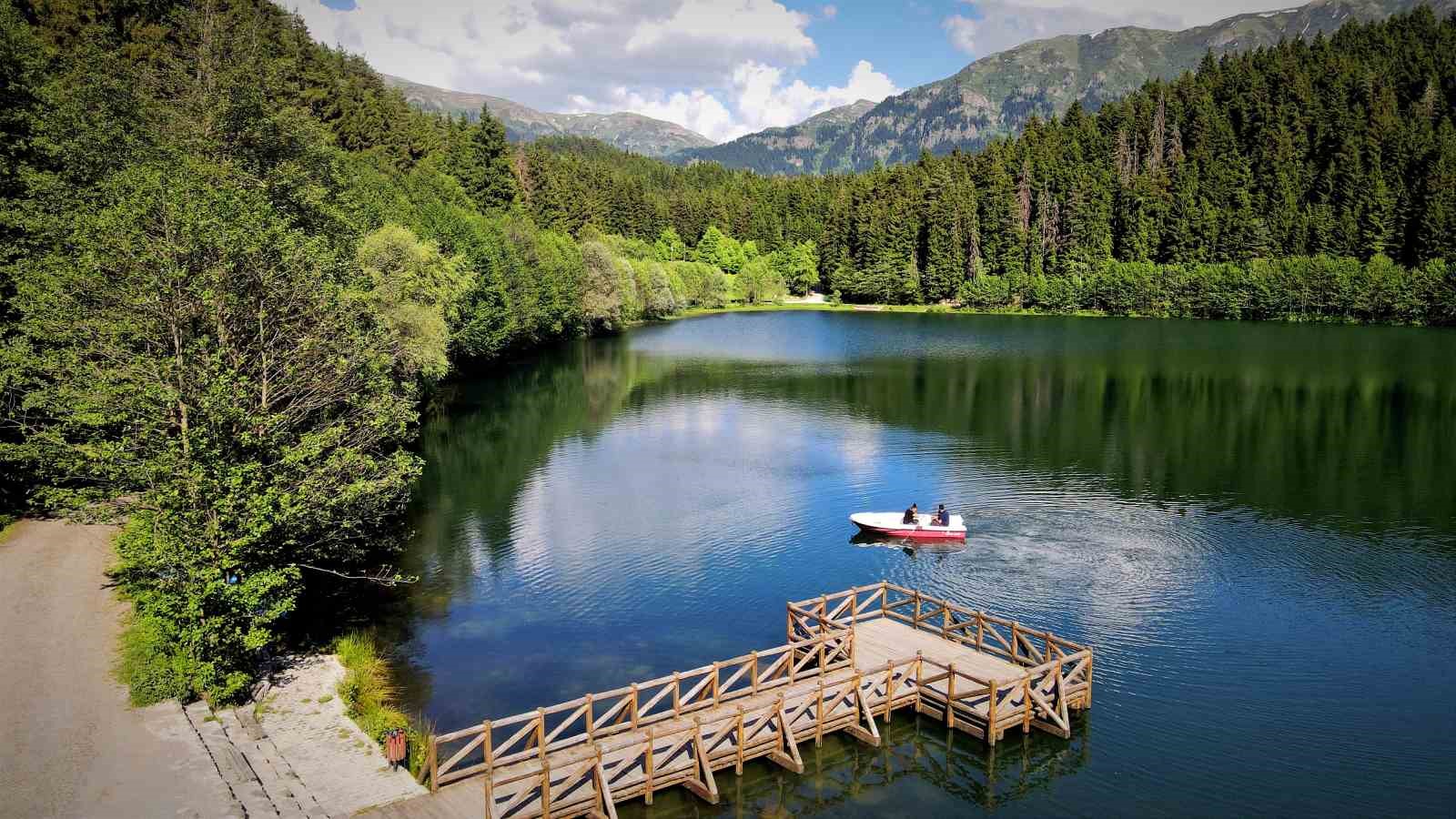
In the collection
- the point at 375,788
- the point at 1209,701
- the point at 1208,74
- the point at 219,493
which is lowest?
the point at 1209,701

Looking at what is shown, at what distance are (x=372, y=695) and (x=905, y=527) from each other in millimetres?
23439

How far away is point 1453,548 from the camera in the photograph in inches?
1528

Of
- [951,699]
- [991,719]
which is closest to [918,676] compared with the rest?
[951,699]

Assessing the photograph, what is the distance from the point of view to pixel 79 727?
20.3 metres

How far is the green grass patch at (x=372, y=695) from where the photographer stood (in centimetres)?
2234

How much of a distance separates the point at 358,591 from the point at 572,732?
47.0 ft

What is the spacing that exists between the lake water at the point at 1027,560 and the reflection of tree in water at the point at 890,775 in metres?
0.08

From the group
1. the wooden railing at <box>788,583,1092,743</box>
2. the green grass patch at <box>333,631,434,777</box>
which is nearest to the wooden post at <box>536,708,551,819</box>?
the green grass patch at <box>333,631,434,777</box>

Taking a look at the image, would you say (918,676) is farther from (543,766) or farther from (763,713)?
(543,766)

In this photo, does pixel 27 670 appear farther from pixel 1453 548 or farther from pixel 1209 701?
pixel 1453 548

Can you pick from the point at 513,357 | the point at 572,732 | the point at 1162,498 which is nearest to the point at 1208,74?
Answer: the point at 513,357

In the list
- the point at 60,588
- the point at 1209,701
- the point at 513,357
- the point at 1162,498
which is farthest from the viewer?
the point at 513,357

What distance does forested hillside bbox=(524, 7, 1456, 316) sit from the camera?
137 m

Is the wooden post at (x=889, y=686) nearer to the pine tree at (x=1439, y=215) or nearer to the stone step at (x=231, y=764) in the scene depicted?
the stone step at (x=231, y=764)
